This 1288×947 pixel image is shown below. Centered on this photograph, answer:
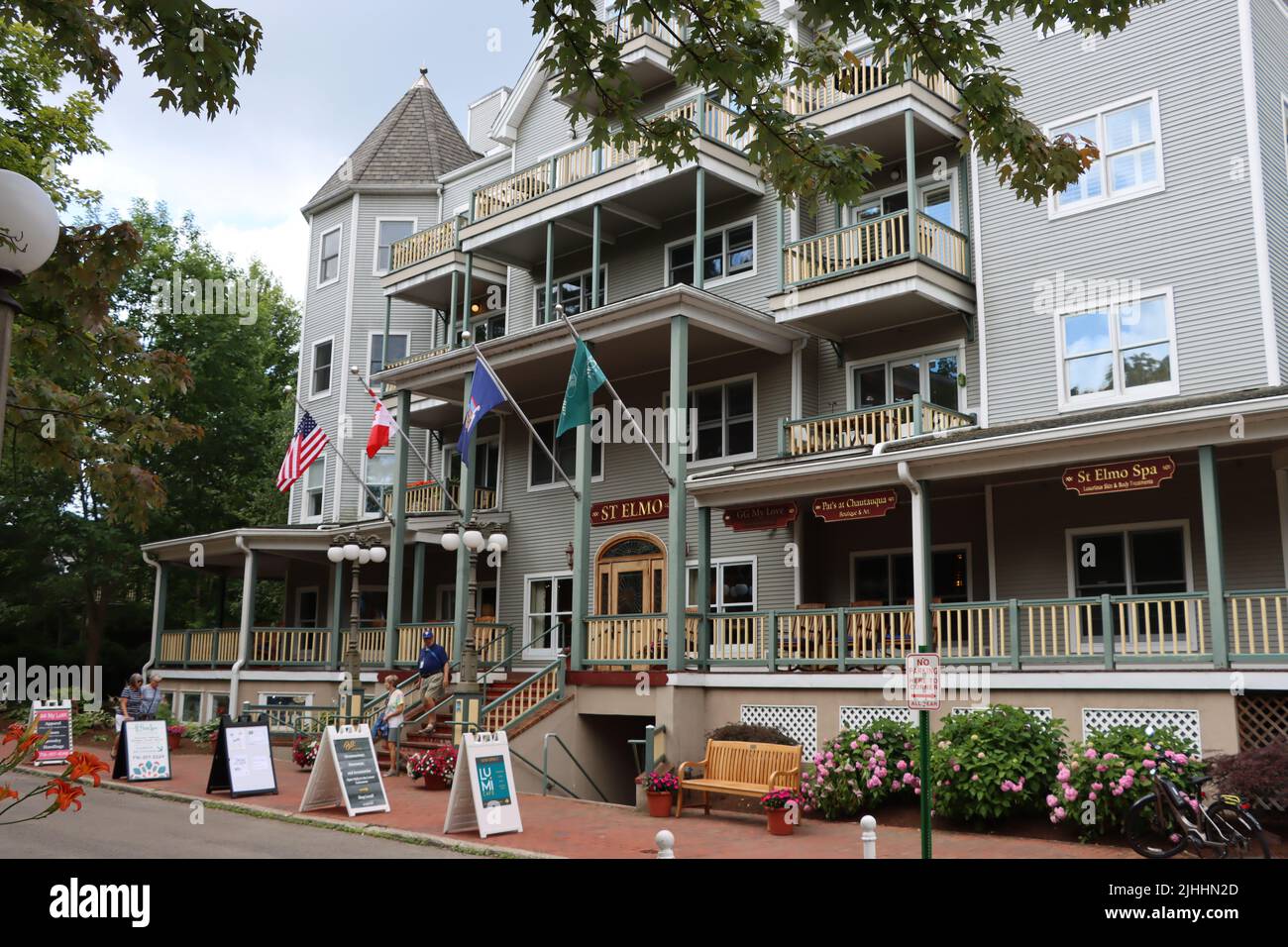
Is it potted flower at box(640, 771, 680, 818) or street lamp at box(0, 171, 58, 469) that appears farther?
potted flower at box(640, 771, 680, 818)

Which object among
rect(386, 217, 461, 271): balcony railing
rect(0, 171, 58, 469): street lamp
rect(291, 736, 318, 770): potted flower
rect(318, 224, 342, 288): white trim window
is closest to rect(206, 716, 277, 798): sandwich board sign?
rect(291, 736, 318, 770): potted flower

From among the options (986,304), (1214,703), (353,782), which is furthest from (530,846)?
(986,304)

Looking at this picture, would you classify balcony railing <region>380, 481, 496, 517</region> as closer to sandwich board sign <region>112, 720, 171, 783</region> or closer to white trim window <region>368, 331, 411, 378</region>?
white trim window <region>368, 331, 411, 378</region>

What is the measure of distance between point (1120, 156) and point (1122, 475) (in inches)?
271

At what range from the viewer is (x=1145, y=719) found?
1484cm

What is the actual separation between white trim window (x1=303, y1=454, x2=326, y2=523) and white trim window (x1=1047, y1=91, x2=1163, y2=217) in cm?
2240

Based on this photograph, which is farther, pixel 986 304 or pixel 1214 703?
pixel 986 304

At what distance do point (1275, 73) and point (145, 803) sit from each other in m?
22.1

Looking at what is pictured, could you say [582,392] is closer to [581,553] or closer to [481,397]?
[481,397]

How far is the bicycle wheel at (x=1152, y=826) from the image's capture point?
11.8m

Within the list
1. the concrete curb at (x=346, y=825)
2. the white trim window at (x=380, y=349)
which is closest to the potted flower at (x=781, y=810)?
the concrete curb at (x=346, y=825)

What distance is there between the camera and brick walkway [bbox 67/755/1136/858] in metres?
12.8

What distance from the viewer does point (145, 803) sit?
55.0 ft
